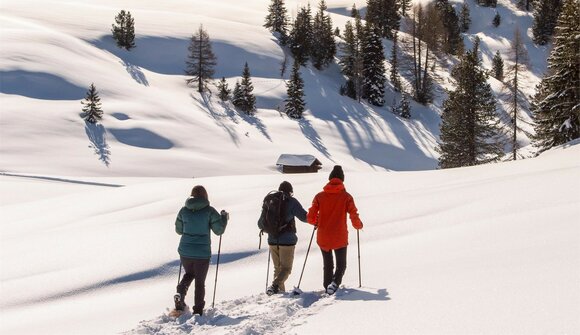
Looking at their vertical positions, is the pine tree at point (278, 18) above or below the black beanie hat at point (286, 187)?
above

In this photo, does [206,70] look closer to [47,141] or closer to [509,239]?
[47,141]

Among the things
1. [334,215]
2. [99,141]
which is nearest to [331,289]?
[334,215]

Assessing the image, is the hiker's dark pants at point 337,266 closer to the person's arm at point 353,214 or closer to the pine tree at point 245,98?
the person's arm at point 353,214

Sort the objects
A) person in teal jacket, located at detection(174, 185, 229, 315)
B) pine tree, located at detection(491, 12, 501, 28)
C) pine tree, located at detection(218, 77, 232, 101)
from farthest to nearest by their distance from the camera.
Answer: pine tree, located at detection(491, 12, 501, 28) < pine tree, located at detection(218, 77, 232, 101) < person in teal jacket, located at detection(174, 185, 229, 315)

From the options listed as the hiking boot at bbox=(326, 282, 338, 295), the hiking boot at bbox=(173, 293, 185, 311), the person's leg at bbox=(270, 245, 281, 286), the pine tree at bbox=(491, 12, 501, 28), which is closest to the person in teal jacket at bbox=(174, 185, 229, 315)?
the hiking boot at bbox=(173, 293, 185, 311)

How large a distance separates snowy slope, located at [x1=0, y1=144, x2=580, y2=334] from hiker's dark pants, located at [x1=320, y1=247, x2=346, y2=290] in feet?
1.12

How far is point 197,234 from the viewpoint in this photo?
7.09 m

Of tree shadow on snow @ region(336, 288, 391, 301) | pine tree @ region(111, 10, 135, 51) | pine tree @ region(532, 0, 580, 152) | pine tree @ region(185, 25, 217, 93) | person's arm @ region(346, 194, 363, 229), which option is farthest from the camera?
pine tree @ region(111, 10, 135, 51)

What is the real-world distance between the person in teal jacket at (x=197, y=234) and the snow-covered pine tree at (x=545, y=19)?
337 feet

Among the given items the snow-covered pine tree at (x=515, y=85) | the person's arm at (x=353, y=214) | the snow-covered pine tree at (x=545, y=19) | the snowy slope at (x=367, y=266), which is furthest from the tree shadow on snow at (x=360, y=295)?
the snow-covered pine tree at (x=545, y=19)

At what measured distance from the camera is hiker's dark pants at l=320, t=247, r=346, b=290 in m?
7.36

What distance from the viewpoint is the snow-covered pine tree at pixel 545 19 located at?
93812mm

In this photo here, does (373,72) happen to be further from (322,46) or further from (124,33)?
(124,33)

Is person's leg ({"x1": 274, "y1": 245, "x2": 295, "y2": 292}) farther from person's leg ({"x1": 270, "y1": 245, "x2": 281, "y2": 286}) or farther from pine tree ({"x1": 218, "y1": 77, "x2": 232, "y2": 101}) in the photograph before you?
pine tree ({"x1": 218, "y1": 77, "x2": 232, "y2": 101})
